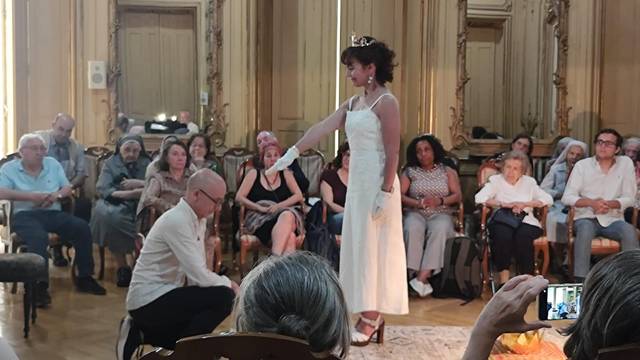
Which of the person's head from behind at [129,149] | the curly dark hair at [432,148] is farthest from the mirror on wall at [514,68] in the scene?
the person's head from behind at [129,149]

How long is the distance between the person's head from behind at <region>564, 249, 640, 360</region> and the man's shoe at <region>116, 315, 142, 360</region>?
247 centimetres

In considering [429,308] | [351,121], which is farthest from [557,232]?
[351,121]

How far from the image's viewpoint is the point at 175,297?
3.37m

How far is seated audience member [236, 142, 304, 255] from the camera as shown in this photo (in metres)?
5.50

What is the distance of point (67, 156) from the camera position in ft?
20.5

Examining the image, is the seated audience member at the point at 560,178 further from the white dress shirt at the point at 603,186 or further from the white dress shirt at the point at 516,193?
the white dress shirt at the point at 516,193

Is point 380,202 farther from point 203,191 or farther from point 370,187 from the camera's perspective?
point 203,191

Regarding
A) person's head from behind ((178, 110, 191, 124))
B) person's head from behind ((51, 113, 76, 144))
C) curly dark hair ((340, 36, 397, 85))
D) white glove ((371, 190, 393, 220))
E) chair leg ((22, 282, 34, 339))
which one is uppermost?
curly dark hair ((340, 36, 397, 85))

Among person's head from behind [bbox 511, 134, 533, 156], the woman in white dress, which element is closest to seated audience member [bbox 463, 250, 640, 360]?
the woman in white dress

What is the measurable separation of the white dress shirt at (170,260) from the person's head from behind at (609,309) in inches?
88.5

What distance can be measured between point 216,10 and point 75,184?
2085 mm

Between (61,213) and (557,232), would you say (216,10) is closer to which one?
(61,213)

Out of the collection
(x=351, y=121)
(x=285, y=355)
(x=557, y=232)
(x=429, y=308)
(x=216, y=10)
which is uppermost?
(x=216, y=10)

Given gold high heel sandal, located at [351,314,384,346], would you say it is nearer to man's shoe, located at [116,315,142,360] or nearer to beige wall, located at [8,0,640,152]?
man's shoe, located at [116,315,142,360]
